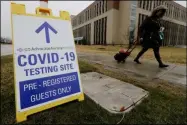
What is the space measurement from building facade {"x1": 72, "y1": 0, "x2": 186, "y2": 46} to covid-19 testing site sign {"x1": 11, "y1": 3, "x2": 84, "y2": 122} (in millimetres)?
24997

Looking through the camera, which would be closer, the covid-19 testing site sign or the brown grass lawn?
the covid-19 testing site sign

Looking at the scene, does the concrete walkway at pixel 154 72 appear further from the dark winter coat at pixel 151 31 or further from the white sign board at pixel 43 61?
the white sign board at pixel 43 61

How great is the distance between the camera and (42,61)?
1553mm

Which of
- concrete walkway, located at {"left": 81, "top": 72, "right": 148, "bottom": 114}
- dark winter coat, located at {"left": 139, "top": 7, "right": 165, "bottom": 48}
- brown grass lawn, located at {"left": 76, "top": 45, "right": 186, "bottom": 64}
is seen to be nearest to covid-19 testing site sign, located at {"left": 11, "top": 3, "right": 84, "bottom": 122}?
concrete walkway, located at {"left": 81, "top": 72, "right": 148, "bottom": 114}

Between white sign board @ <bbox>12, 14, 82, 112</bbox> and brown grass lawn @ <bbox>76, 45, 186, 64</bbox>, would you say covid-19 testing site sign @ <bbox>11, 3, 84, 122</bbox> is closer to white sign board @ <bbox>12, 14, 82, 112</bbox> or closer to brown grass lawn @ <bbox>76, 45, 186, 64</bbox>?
white sign board @ <bbox>12, 14, 82, 112</bbox>

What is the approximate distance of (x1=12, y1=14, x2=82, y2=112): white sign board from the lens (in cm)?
142

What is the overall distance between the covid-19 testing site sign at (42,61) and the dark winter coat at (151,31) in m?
3.42

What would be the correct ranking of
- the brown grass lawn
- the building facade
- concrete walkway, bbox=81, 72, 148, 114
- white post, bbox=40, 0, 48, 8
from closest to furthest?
white post, bbox=40, 0, 48, 8 < concrete walkway, bbox=81, 72, 148, 114 < the brown grass lawn < the building facade

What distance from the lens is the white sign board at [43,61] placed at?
4.66ft

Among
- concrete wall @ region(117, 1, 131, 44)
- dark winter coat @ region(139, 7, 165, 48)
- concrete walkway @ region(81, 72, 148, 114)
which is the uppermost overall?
concrete wall @ region(117, 1, 131, 44)

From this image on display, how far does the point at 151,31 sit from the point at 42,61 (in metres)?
3.98

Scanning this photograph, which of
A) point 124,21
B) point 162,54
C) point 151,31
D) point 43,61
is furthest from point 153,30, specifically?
point 124,21

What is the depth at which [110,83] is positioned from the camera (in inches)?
109

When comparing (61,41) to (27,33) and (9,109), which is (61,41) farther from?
(9,109)
